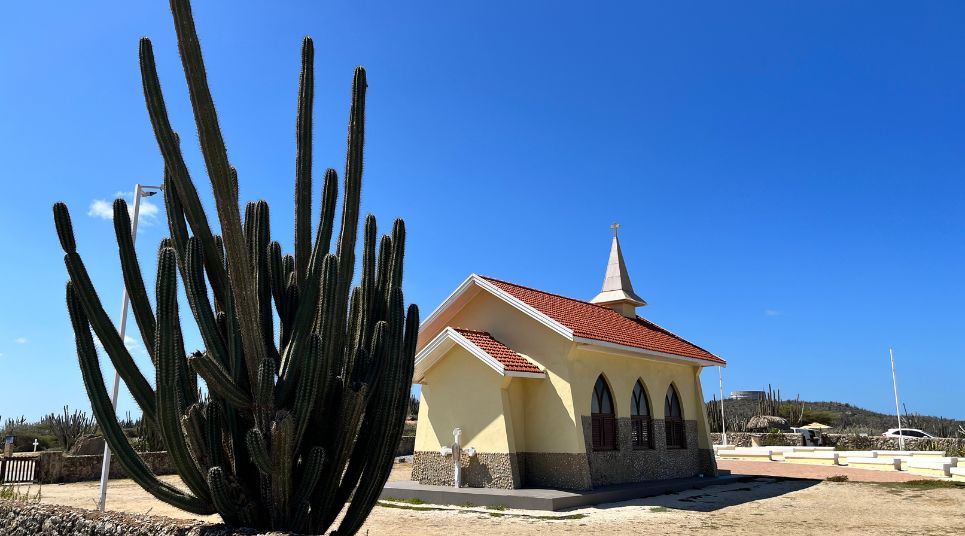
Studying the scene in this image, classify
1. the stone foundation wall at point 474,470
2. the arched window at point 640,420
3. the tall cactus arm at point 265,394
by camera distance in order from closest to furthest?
1. the tall cactus arm at point 265,394
2. the stone foundation wall at point 474,470
3. the arched window at point 640,420

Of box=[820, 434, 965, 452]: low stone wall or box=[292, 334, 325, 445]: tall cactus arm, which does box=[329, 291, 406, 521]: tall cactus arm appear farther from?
box=[820, 434, 965, 452]: low stone wall

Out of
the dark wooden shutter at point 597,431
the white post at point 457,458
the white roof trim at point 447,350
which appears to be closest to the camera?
the white roof trim at point 447,350

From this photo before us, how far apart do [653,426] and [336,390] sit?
13.0 metres

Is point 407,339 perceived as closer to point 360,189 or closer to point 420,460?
point 360,189

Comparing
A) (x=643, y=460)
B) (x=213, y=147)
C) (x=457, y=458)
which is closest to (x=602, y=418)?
(x=643, y=460)

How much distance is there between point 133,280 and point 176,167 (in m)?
1.51

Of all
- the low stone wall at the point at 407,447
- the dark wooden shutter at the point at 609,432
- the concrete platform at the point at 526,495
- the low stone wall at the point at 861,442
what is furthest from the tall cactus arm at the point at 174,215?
the low stone wall at the point at 861,442

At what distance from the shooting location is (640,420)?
733 inches

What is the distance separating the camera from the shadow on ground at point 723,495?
50.0 feet

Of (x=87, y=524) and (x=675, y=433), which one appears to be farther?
(x=675, y=433)

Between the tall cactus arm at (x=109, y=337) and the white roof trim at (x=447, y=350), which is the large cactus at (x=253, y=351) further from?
the white roof trim at (x=447, y=350)

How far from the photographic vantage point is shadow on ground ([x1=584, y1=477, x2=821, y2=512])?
15.2 metres

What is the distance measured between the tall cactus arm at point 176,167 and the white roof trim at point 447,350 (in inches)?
318

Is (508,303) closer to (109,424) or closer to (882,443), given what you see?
(109,424)
